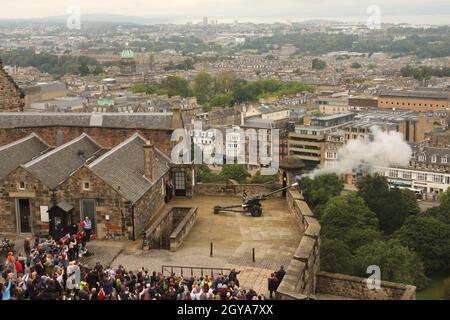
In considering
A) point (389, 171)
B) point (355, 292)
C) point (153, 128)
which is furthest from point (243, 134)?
point (355, 292)

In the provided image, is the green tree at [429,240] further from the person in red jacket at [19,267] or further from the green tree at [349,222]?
the person in red jacket at [19,267]

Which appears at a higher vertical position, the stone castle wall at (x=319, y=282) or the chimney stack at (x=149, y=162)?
the chimney stack at (x=149, y=162)

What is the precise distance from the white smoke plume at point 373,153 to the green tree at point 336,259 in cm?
5444

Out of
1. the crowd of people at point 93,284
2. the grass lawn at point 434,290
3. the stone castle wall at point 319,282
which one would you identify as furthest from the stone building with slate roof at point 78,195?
the grass lawn at point 434,290

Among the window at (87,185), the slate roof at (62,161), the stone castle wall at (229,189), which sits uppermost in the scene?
the slate roof at (62,161)

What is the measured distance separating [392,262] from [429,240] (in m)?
13.6

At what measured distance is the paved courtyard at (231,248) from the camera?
21.7 meters

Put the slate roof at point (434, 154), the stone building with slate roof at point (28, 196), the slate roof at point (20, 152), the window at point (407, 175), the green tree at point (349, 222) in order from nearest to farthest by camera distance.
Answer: the stone building with slate roof at point (28, 196) → the slate roof at point (20, 152) → the green tree at point (349, 222) → the slate roof at point (434, 154) → the window at point (407, 175)

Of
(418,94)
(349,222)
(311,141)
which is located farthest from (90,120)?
(418,94)

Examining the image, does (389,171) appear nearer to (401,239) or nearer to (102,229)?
(401,239)

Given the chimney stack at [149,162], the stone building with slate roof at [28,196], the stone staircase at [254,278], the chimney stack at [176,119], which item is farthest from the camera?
the chimney stack at [176,119]

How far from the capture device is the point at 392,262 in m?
63.9

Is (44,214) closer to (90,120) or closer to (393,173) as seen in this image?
(90,120)
